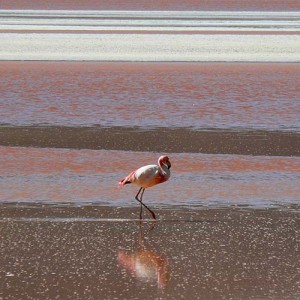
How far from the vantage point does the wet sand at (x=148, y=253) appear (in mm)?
6101

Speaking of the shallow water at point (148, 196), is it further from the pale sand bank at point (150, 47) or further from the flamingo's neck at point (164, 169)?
the pale sand bank at point (150, 47)

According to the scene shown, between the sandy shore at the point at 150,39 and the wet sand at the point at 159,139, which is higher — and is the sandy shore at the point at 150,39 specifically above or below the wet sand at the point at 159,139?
below

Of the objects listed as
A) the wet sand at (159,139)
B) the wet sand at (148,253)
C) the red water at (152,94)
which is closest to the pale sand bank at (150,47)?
the red water at (152,94)

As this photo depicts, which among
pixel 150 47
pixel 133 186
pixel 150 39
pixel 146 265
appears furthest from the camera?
pixel 150 39

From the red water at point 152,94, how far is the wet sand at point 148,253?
212 inches

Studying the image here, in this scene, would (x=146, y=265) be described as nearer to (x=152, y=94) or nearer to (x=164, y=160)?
(x=164, y=160)

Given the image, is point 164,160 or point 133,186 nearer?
point 164,160

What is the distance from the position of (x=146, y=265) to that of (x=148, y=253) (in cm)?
34

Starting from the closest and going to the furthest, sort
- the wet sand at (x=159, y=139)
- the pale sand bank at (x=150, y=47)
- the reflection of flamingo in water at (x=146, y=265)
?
the reflection of flamingo in water at (x=146, y=265), the wet sand at (x=159, y=139), the pale sand bank at (x=150, y=47)

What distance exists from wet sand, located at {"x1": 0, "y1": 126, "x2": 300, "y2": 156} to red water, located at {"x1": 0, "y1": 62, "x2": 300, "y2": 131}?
53 centimetres

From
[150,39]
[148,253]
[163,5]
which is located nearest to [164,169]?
[148,253]

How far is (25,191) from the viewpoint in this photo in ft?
30.1

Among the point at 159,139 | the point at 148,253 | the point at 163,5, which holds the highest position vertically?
the point at 148,253

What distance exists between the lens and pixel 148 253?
7.04 metres
